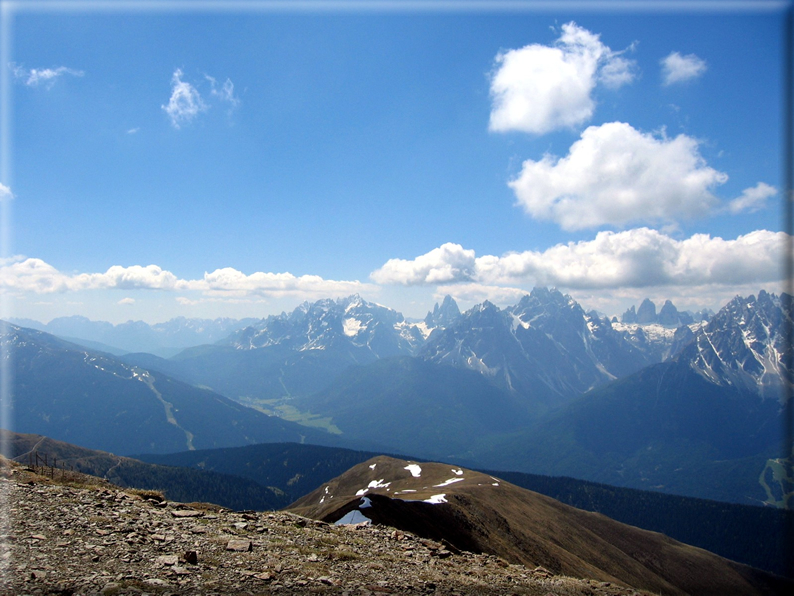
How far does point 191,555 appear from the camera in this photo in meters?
17.2

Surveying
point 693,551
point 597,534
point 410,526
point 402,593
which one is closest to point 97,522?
point 402,593

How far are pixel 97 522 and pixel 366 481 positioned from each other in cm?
14596

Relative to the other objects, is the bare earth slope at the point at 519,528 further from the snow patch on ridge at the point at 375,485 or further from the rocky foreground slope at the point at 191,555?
the rocky foreground slope at the point at 191,555

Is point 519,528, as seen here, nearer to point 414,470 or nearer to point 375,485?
point 375,485

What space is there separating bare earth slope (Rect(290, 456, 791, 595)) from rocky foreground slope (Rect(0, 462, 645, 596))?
27013mm

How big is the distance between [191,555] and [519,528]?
90.3 m

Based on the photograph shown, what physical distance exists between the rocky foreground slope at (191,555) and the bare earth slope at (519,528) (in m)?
27.0

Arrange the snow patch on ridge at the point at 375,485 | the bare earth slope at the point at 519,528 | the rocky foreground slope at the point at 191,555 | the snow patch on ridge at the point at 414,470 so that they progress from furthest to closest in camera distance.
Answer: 1. the snow patch on ridge at the point at 414,470
2. the snow patch on ridge at the point at 375,485
3. the bare earth slope at the point at 519,528
4. the rocky foreground slope at the point at 191,555

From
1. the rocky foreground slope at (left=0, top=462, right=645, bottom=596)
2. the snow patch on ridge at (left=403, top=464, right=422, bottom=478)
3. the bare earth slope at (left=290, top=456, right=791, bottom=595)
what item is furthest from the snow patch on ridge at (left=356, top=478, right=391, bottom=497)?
the rocky foreground slope at (left=0, top=462, right=645, bottom=596)

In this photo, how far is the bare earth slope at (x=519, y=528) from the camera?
63969 mm

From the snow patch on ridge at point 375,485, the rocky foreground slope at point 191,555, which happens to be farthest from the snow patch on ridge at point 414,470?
the rocky foreground slope at point 191,555

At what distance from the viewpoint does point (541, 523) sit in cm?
10675

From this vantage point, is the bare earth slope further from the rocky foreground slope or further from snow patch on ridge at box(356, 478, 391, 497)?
the rocky foreground slope

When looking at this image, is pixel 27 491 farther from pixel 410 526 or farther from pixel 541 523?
pixel 541 523
